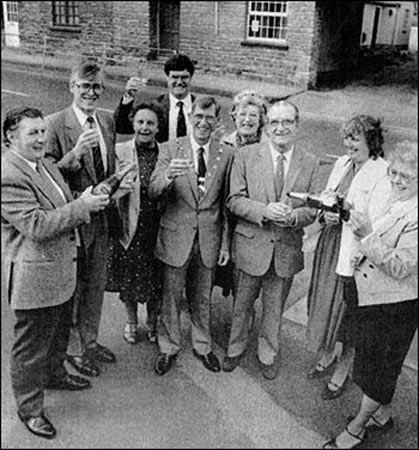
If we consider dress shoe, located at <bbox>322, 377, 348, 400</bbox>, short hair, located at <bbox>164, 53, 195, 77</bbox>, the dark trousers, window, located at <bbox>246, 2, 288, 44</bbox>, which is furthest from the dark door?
dress shoe, located at <bbox>322, 377, 348, 400</bbox>

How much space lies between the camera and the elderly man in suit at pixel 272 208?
5.54ft

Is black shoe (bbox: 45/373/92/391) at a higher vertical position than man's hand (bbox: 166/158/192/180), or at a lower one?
lower

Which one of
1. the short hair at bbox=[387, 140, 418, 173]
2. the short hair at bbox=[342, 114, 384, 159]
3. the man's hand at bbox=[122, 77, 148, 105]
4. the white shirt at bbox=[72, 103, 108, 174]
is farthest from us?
the man's hand at bbox=[122, 77, 148, 105]

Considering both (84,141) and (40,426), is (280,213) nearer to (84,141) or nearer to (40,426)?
(84,141)

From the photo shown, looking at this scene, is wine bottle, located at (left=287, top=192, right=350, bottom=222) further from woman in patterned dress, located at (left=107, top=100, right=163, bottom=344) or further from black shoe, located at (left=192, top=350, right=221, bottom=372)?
black shoe, located at (left=192, top=350, right=221, bottom=372)

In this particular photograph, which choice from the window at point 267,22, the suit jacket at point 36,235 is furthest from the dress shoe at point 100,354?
the window at point 267,22

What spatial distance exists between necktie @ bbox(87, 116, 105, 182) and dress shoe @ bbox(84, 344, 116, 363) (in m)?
0.62

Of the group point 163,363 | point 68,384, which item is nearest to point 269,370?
point 163,363

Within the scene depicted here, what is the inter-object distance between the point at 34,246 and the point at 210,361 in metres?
0.84

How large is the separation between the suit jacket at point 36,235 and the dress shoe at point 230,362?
700 millimetres

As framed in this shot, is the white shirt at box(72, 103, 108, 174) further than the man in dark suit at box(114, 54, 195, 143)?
No

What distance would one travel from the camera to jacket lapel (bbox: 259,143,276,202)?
68.2 inches

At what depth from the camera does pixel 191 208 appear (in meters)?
1.81

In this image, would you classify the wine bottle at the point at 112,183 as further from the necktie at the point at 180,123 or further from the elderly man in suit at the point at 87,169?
the necktie at the point at 180,123
